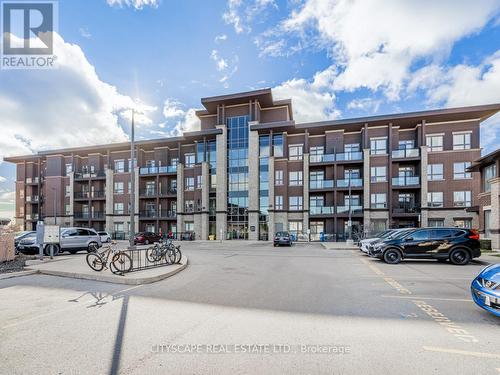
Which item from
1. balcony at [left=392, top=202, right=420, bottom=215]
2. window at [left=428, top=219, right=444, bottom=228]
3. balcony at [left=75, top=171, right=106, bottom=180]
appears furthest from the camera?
balcony at [left=75, top=171, right=106, bottom=180]

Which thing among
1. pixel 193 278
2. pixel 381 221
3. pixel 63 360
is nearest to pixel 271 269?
pixel 193 278

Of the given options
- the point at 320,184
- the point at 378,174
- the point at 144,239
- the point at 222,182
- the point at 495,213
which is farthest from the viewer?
the point at 222,182

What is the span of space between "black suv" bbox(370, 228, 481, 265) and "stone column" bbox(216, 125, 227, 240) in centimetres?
2511

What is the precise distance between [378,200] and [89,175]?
45.5 metres

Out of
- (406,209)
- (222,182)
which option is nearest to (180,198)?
(222,182)

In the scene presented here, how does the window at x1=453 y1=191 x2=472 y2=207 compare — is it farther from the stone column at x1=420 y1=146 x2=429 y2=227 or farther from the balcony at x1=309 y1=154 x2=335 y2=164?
the balcony at x1=309 y1=154 x2=335 y2=164

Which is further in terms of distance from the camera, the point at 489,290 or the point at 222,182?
the point at 222,182

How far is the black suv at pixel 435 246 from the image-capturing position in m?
13.4

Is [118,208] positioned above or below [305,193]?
below

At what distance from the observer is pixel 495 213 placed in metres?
20.0

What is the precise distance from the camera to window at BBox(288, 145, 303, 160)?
119 feet

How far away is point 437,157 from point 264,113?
23.1 m

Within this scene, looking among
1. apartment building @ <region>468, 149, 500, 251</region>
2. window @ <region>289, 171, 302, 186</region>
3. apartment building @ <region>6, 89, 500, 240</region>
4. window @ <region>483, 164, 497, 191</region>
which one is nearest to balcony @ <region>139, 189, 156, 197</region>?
apartment building @ <region>6, 89, 500, 240</region>

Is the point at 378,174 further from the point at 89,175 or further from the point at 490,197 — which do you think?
the point at 89,175
